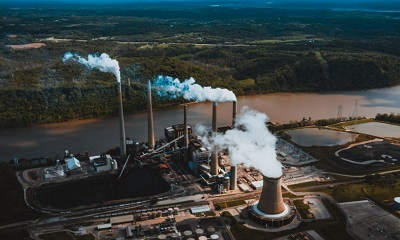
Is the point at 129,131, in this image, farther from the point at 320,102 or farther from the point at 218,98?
the point at 320,102

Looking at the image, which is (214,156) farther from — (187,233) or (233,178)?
(187,233)

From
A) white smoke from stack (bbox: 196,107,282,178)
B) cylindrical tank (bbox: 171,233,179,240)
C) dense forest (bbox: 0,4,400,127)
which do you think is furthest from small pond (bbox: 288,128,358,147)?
cylindrical tank (bbox: 171,233,179,240)

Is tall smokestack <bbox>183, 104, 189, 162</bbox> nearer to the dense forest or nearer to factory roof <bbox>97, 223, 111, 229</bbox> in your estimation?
factory roof <bbox>97, 223, 111, 229</bbox>

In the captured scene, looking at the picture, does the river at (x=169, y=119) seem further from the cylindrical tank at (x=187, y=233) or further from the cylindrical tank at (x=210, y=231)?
the cylindrical tank at (x=210, y=231)

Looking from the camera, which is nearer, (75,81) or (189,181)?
(189,181)

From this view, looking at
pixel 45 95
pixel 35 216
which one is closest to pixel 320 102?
pixel 45 95

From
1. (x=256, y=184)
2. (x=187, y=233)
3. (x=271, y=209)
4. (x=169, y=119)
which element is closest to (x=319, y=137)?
(x=256, y=184)
